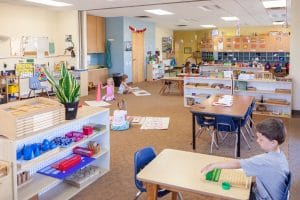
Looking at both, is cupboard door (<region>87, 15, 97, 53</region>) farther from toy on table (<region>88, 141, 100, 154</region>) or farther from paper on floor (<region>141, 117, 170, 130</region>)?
toy on table (<region>88, 141, 100, 154</region>)

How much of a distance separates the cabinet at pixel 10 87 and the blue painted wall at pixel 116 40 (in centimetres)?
459

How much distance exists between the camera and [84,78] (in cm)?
1043

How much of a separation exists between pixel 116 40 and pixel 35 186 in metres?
10.3

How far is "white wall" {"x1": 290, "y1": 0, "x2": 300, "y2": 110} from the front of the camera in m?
7.30

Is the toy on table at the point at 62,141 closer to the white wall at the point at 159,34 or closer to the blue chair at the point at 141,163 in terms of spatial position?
the blue chair at the point at 141,163

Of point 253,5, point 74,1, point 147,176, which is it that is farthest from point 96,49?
point 147,176

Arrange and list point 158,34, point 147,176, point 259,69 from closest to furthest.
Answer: point 147,176 < point 259,69 < point 158,34

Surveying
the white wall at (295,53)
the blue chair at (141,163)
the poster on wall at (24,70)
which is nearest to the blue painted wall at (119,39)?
the poster on wall at (24,70)

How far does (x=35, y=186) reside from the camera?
304cm

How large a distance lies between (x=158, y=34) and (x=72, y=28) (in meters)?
8.17

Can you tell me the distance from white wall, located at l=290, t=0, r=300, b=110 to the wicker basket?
241 inches

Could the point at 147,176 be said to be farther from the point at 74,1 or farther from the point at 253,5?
the point at 253,5

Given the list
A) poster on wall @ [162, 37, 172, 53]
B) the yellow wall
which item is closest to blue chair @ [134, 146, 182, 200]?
poster on wall @ [162, 37, 172, 53]

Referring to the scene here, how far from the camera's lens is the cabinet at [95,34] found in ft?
38.8
